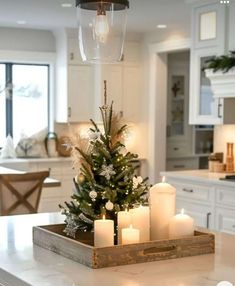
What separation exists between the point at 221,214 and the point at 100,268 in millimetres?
3122

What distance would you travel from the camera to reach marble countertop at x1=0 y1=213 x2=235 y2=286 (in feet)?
6.05

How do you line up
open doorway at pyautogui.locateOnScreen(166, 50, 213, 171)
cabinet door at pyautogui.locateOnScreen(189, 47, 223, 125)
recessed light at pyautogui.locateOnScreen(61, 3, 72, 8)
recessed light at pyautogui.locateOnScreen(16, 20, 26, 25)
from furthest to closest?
open doorway at pyautogui.locateOnScreen(166, 50, 213, 171) < recessed light at pyautogui.locateOnScreen(16, 20, 26, 25) < recessed light at pyautogui.locateOnScreen(61, 3, 72, 8) < cabinet door at pyautogui.locateOnScreen(189, 47, 223, 125)

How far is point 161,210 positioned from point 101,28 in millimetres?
799

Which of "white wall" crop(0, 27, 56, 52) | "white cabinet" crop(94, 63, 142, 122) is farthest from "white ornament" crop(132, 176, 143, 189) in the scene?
"white wall" crop(0, 27, 56, 52)

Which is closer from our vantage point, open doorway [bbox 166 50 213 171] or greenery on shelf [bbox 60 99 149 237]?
greenery on shelf [bbox 60 99 149 237]

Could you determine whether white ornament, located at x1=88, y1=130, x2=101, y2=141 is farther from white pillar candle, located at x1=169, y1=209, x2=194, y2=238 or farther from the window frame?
the window frame

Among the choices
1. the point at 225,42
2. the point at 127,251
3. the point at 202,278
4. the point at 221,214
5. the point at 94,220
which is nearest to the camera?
the point at 202,278

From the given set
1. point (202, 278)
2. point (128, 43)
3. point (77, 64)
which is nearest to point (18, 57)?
point (77, 64)

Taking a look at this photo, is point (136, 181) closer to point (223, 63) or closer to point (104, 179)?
point (104, 179)

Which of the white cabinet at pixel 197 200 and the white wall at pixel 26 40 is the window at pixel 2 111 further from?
the white cabinet at pixel 197 200

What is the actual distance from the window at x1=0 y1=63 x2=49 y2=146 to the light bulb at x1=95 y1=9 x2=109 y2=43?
539cm

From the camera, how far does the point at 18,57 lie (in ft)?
24.9

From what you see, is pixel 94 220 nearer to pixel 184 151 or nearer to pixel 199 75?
pixel 199 75

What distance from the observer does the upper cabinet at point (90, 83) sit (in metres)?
7.61
